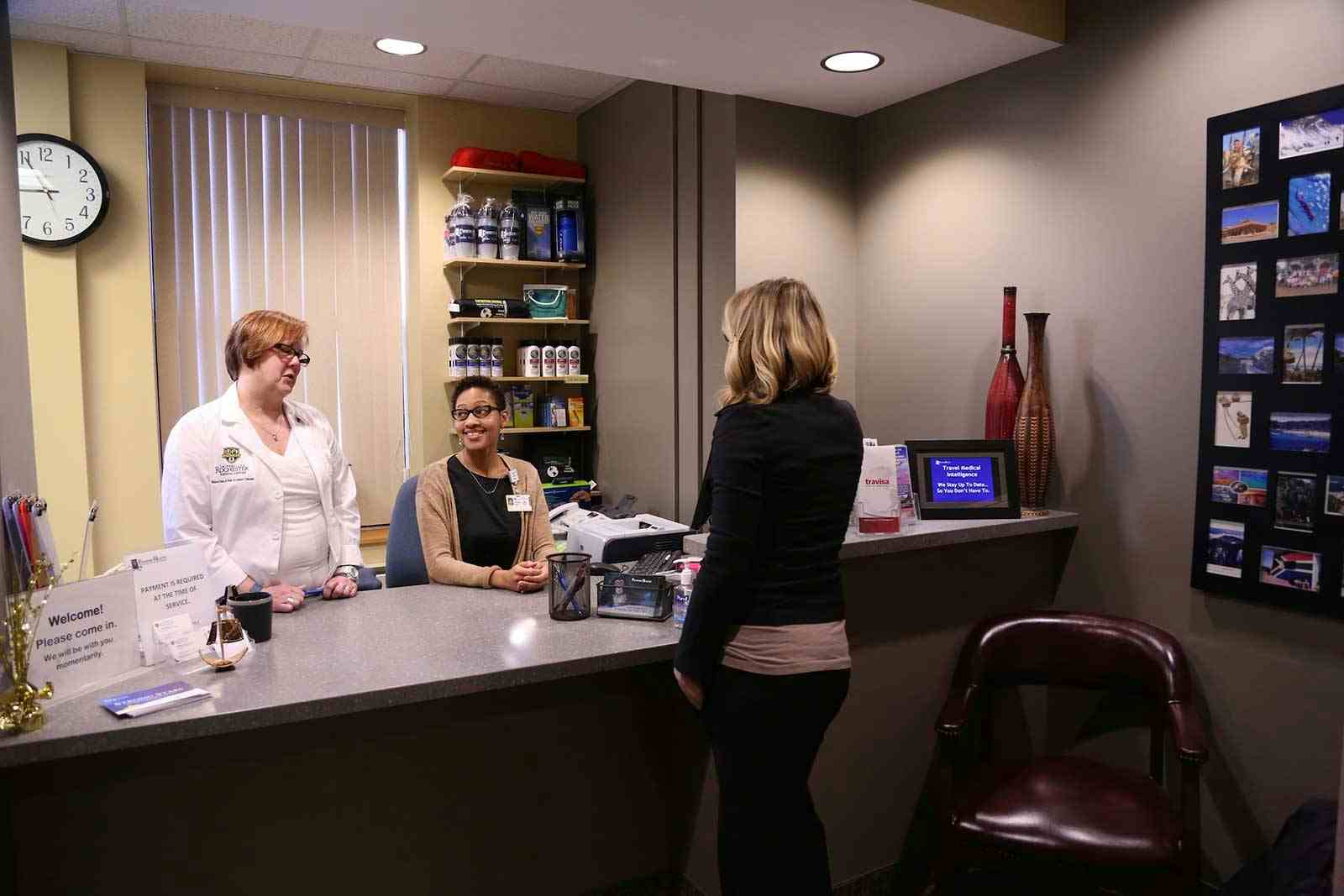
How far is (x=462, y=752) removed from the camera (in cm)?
203

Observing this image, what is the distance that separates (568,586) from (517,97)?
2816 millimetres

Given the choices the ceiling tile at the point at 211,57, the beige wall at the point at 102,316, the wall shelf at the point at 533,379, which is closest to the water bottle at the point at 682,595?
the wall shelf at the point at 533,379

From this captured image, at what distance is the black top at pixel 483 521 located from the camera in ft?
8.57

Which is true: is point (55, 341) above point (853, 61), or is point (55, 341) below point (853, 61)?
below

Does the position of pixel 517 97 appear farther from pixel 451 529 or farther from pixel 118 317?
pixel 451 529

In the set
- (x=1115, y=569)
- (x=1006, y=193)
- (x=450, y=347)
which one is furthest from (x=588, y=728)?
(x=450, y=347)

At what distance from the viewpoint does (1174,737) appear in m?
2.10

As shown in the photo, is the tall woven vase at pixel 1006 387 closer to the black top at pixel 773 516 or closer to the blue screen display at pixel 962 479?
the blue screen display at pixel 962 479

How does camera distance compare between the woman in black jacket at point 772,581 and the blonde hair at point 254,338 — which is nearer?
the woman in black jacket at point 772,581

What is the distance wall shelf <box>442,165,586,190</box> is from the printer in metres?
1.68

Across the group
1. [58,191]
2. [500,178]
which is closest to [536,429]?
[500,178]

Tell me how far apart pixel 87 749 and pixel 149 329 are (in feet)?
8.93

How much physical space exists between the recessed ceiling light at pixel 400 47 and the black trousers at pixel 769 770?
272 cm

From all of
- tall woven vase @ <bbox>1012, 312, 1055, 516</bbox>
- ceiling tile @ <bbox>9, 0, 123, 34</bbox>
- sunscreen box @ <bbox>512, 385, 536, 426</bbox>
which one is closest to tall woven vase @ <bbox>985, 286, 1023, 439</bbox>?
tall woven vase @ <bbox>1012, 312, 1055, 516</bbox>
